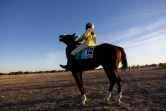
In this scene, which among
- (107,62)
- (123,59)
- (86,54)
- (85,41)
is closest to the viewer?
(107,62)

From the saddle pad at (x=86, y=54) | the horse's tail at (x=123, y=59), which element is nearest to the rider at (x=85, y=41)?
the saddle pad at (x=86, y=54)

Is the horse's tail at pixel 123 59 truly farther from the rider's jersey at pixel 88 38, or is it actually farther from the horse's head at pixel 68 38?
the horse's head at pixel 68 38

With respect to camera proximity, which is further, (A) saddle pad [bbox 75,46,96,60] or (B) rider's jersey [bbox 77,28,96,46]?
(B) rider's jersey [bbox 77,28,96,46]

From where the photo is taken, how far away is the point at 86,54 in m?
8.17

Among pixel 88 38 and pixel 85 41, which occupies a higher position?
pixel 88 38

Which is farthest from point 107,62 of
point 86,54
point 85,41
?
point 85,41

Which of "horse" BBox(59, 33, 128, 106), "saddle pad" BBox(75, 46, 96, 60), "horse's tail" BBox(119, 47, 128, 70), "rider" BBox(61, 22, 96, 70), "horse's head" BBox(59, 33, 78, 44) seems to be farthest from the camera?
"horse's head" BBox(59, 33, 78, 44)

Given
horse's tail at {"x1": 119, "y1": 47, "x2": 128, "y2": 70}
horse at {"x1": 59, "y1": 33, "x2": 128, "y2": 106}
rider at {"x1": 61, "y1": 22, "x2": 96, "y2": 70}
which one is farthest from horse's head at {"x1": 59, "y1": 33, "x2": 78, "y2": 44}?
horse's tail at {"x1": 119, "y1": 47, "x2": 128, "y2": 70}

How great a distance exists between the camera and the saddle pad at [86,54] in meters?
8.08

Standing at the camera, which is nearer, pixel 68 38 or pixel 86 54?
pixel 86 54

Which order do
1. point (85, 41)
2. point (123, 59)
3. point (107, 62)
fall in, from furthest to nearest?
point (85, 41) → point (123, 59) → point (107, 62)

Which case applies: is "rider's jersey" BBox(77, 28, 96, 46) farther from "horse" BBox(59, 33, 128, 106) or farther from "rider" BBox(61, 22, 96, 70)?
"horse" BBox(59, 33, 128, 106)

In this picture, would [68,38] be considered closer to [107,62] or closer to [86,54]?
[86,54]

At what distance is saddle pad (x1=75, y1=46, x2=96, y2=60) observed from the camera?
8.08 meters
